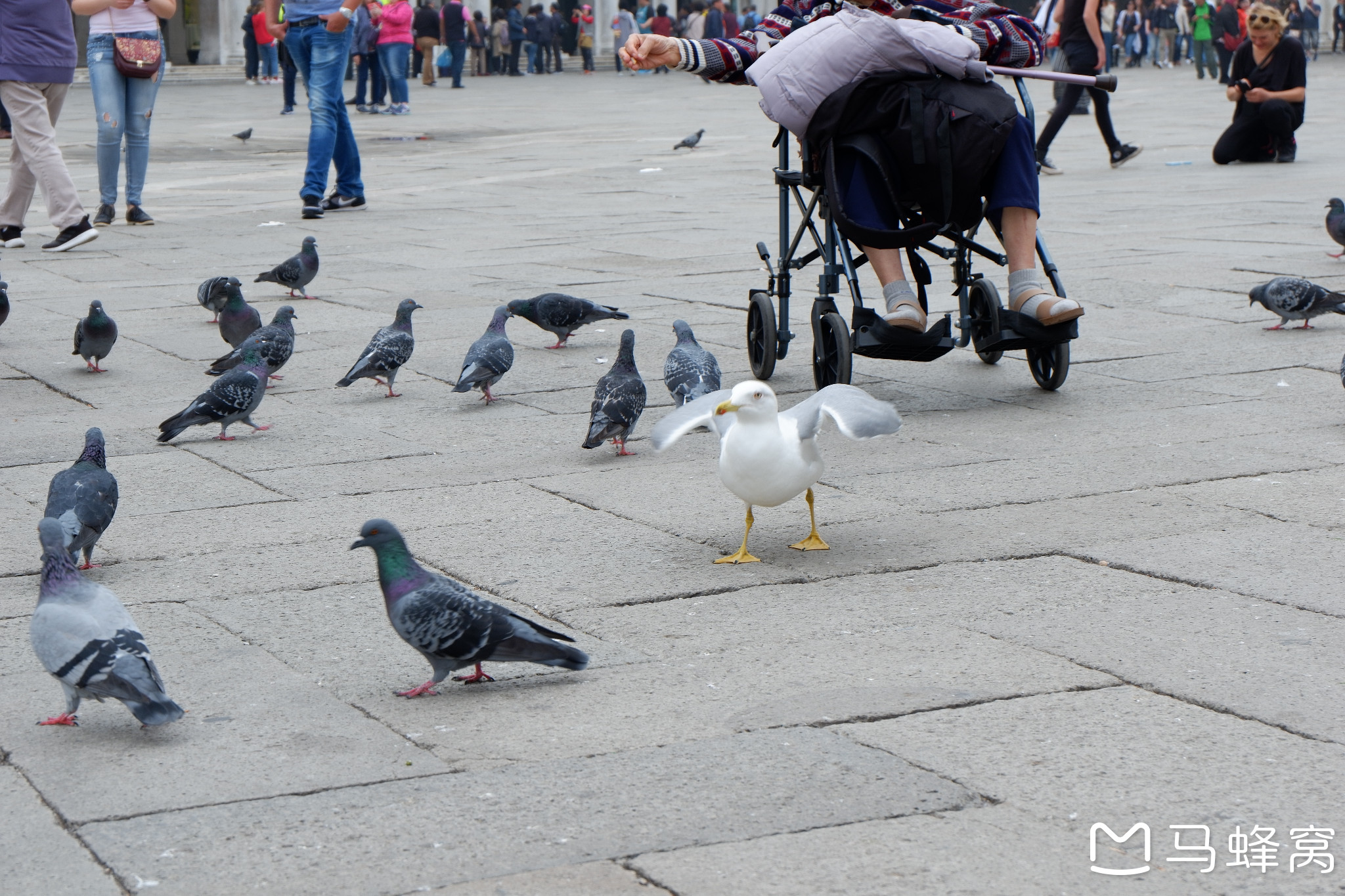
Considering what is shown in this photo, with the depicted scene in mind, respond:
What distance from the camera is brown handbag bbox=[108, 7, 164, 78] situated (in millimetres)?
10648

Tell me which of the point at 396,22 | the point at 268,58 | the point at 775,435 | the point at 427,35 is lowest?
the point at 775,435

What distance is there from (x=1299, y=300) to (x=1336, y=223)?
2435 mm

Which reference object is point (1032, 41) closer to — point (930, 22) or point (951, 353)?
point (930, 22)

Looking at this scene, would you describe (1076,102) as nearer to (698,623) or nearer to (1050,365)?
(1050,365)

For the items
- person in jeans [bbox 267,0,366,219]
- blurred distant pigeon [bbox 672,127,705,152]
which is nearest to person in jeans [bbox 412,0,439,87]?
blurred distant pigeon [bbox 672,127,705,152]

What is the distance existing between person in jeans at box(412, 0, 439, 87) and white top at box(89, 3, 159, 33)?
85.2 feet

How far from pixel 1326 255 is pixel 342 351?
5677 millimetres

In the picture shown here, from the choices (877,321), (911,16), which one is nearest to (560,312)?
(877,321)

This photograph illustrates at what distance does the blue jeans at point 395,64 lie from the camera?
1012 inches

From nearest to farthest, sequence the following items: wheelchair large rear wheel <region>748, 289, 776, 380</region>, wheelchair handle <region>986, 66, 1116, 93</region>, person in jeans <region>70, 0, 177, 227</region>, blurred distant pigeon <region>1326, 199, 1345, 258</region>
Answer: wheelchair handle <region>986, 66, 1116, 93</region> → wheelchair large rear wheel <region>748, 289, 776, 380</region> → blurred distant pigeon <region>1326, 199, 1345, 258</region> → person in jeans <region>70, 0, 177, 227</region>

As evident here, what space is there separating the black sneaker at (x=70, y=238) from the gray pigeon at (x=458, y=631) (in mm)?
8031

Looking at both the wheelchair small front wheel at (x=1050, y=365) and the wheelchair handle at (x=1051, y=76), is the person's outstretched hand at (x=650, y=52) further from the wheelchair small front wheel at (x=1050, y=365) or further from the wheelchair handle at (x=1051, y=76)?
the wheelchair small front wheel at (x=1050, y=365)

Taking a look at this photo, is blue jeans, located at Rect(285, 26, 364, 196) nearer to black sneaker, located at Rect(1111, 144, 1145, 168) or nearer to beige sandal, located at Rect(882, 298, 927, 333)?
beige sandal, located at Rect(882, 298, 927, 333)

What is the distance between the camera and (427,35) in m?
36.7
